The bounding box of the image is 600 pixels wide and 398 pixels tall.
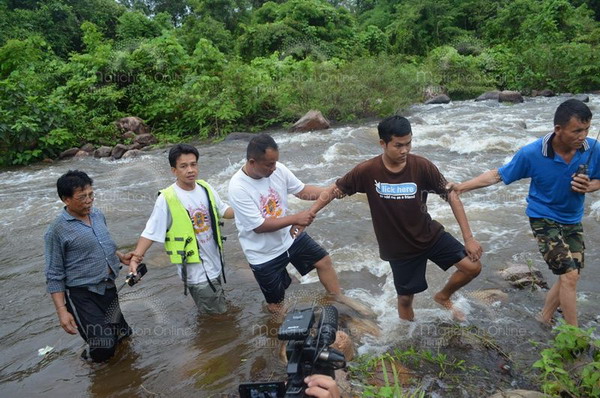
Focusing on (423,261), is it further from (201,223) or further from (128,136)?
(128,136)

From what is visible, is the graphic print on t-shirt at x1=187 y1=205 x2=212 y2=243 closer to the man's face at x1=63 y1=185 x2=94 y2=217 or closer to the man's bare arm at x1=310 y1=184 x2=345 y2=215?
the man's face at x1=63 y1=185 x2=94 y2=217

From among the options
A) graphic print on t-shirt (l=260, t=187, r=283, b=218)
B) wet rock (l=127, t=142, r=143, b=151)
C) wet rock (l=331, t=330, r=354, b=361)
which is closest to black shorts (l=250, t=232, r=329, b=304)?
graphic print on t-shirt (l=260, t=187, r=283, b=218)

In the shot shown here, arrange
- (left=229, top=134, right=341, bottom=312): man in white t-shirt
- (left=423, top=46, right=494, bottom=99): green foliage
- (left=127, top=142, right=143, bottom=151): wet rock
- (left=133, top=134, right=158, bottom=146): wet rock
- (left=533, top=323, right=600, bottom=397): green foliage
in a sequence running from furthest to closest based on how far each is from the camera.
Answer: (left=423, top=46, right=494, bottom=99): green foliage → (left=133, top=134, right=158, bottom=146): wet rock → (left=127, top=142, right=143, bottom=151): wet rock → (left=229, top=134, right=341, bottom=312): man in white t-shirt → (left=533, top=323, right=600, bottom=397): green foliage

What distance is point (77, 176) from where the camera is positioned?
3.52 meters

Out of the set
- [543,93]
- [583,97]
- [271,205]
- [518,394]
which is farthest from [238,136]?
[543,93]

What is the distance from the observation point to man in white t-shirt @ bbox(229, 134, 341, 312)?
3760 mm

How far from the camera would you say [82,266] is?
11.9 feet

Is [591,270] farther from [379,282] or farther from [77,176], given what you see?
[77,176]

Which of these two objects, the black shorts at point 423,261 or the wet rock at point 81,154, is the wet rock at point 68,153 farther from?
the black shorts at point 423,261

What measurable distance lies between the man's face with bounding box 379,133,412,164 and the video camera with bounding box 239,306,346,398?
1635mm

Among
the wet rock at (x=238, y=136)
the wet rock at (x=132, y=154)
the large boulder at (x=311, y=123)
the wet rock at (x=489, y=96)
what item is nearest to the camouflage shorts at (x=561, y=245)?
the large boulder at (x=311, y=123)

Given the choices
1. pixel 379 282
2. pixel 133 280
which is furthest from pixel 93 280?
pixel 379 282

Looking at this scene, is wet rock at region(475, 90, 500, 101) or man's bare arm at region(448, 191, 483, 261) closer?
man's bare arm at region(448, 191, 483, 261)

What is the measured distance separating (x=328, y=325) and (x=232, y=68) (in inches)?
618
